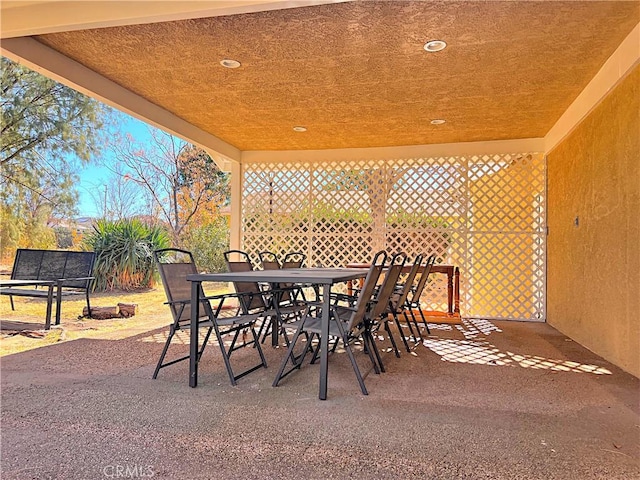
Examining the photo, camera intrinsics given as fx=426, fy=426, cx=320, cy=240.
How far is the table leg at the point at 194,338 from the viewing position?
103 inches

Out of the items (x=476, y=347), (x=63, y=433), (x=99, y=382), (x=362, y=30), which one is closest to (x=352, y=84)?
(x=362, y=30)

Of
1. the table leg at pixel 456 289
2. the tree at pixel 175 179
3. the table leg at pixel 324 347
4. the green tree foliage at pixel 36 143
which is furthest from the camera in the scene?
the tree at pixel 175 179

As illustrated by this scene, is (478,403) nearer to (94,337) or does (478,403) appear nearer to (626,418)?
(626,418)

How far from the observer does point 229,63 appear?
349 centimetres

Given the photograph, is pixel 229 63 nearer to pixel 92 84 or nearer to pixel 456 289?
pixel 92 84

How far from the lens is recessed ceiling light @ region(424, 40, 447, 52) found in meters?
3.07

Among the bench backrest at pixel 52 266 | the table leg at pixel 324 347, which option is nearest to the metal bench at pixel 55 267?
the bench backrest at pixel 52 266

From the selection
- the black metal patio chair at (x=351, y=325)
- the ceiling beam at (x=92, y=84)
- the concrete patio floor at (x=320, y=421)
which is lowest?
the concrete patio floor at (x=320, y=421)

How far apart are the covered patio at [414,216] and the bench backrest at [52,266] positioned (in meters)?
1.43

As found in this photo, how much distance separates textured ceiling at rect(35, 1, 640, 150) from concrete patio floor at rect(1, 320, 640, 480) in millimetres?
2357

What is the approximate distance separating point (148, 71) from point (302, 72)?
52.5 inches

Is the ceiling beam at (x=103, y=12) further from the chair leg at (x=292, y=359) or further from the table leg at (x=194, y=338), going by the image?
the chair leg at (x=292, y=359)

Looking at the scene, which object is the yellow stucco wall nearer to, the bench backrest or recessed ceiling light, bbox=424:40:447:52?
recessed ceiling light, bbox=424:40:447:52

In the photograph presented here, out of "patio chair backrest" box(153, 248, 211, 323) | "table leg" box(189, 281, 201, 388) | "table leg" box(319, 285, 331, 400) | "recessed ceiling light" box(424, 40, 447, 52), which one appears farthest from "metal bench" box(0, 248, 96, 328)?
"recessed ceiling light" box(424, 40, 447, 52)
